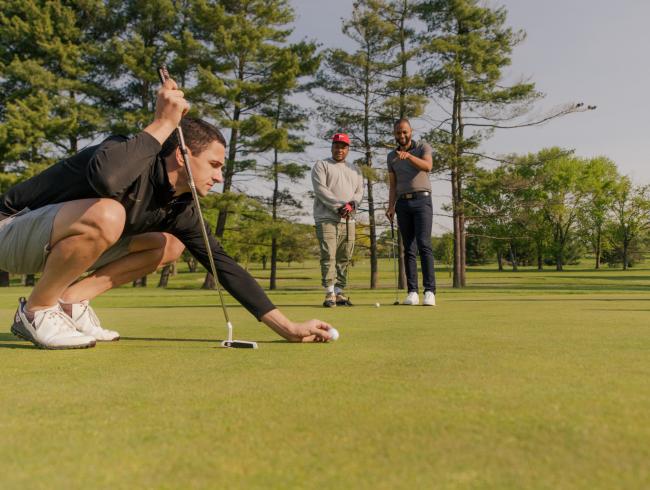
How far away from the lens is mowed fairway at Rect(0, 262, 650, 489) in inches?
40.9

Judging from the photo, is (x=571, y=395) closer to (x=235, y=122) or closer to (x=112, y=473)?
(x=112, y=473)

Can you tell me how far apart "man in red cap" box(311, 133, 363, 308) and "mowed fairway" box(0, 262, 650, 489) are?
4.16 m

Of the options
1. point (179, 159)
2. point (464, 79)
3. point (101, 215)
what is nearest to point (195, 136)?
point (179, 159)

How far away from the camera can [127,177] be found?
2.57 metres

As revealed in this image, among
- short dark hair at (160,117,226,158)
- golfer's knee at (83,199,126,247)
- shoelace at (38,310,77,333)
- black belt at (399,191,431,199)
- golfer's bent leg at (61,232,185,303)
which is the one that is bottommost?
shoelace at (38,310,77,333)

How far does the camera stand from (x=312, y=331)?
2924mm

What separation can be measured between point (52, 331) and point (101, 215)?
2.17 ft

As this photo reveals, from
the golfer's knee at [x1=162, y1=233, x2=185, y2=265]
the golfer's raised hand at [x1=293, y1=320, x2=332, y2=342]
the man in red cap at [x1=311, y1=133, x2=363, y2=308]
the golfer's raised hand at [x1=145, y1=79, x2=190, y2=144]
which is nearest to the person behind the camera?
the golfer's raised hand at [x1=145, y1=79, x2=190, y2=144]

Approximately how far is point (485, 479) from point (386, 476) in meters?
0.17

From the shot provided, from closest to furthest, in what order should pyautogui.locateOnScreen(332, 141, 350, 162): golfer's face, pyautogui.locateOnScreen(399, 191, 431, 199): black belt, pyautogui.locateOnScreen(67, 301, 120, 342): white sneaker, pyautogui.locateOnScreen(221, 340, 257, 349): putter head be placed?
pyautogui.locateOnScreen(221, 340, 257, 349): putter head → pyautogui.locateOnScreen(67, 301, 120, 342): white sneaker → pyautogui.locateOnScreen(399, 191, 431, 199): black belt → pyautogui.locateOnScreen(332, 141, 350, 162): golfer's face

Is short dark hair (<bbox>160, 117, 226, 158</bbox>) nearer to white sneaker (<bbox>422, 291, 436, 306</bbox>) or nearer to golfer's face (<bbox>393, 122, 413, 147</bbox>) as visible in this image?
white sneaker (<bbox>422, 291, 436, 306</bbox>)

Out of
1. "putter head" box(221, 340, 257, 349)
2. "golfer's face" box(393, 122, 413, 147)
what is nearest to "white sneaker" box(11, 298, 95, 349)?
"putter head" box(221, 340, 257, 349)

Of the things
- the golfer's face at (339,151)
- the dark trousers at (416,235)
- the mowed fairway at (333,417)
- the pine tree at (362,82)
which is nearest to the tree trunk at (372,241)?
the pine tree at (362,82)

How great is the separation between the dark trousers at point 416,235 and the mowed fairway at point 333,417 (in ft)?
12.2
